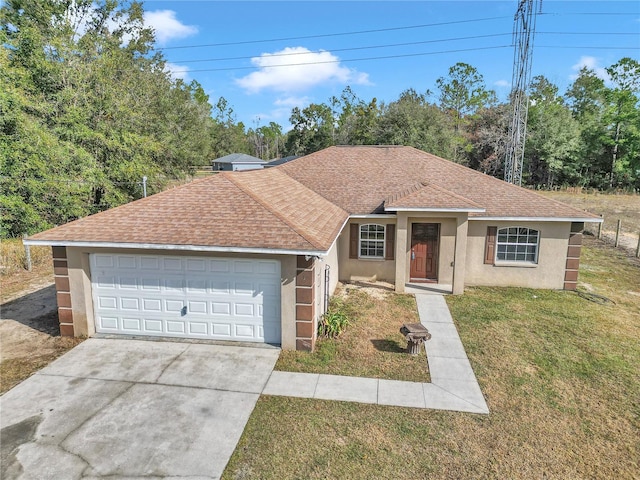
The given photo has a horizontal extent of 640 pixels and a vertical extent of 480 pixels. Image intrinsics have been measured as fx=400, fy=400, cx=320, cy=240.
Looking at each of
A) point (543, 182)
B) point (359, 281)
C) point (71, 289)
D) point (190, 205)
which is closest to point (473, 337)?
point (359, 281)

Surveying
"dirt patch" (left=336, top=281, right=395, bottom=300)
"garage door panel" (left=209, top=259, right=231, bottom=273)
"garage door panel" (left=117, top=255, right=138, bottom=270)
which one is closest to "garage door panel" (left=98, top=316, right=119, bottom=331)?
"garage door panel" (left=117, top=255, right=138, bottom=270)

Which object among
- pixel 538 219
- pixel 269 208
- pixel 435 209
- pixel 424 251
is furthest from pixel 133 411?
pixel 538 219

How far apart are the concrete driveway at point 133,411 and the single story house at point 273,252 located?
2.62ft

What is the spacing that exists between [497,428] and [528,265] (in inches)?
357

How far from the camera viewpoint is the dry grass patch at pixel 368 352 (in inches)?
343

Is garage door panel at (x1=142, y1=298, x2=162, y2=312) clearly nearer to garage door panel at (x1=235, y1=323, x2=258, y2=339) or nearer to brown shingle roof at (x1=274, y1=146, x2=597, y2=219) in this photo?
garage door panel at (x1=235, y1=323, x2=258, y2=339)

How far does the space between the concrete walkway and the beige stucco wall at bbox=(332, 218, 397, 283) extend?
5960 millimetres

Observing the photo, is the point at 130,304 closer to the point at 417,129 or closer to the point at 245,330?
the point at 245,330

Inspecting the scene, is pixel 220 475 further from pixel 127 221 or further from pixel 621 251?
pixel 621 251

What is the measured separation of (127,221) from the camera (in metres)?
10.1

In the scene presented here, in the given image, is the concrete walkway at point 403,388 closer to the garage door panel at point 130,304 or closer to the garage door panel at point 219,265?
the garage door panel at point 219,265

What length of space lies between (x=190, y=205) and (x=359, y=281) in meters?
7.24

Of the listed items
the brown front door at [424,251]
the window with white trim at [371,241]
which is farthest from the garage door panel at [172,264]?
the brown front door at [424,251]

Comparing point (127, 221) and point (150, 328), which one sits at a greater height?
point (127, 221)
